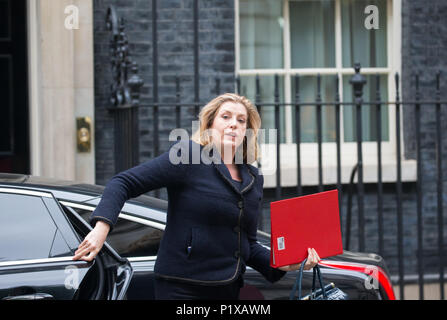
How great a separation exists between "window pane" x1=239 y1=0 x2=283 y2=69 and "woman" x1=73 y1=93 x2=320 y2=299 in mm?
4621

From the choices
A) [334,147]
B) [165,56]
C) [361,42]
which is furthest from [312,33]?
[165,56]

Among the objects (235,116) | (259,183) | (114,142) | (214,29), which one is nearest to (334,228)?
(259,183)

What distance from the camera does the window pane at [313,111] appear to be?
26.4 feet

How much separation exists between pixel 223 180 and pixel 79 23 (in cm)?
440

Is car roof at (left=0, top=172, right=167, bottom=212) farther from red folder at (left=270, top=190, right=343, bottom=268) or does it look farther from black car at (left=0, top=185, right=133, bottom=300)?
red folder at (left=270, top=190, right=343, bottom=268)

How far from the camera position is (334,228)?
3.48m

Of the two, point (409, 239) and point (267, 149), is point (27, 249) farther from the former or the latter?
point (409, 239)

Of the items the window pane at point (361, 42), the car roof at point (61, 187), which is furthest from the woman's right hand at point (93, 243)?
the window pane at point (361, 42)

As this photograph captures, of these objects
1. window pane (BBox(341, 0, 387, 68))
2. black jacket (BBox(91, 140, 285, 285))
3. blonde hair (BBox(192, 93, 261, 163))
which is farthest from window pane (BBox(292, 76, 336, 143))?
black jacket (BBox(91, 140, 285, 285))

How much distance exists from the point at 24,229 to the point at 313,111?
4.83 m

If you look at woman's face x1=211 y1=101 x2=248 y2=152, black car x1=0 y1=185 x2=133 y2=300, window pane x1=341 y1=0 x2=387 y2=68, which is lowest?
black car x1=0 y1=185 x2=133 y2=300

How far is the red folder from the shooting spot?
3314mm

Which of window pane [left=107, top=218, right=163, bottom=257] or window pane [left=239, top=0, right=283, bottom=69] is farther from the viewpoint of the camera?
window pane [left=239, top=0, right=283, bottom=69]

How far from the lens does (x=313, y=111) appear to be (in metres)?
8.08
